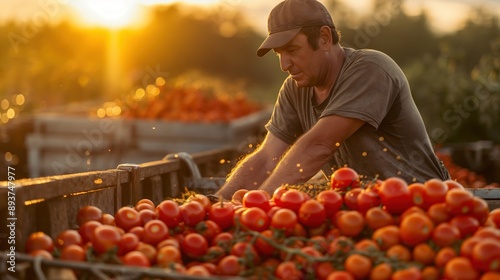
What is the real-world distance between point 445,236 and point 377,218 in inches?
10.7

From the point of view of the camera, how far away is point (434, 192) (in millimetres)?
2898

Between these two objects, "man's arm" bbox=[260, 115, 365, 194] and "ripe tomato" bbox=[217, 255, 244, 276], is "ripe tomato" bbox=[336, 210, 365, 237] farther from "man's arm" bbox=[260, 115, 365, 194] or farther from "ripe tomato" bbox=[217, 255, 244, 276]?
"man's arm" bbox=[260, 115, 365, 194]

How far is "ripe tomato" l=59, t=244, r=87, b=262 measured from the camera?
279 centimetres

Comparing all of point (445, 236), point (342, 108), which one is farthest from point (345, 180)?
point (342, 108)

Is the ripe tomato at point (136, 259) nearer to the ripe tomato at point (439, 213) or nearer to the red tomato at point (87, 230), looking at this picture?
the red tomato at point (87, 230)

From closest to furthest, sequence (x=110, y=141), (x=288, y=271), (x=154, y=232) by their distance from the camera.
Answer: (x=288, y=271), (x=154, y=232), (x=110, y=141)

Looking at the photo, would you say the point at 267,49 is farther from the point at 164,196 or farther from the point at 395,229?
the point at 395,229

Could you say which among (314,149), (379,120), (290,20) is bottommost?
(314,149)

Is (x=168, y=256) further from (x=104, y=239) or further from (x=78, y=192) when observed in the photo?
(x=78, y=192)

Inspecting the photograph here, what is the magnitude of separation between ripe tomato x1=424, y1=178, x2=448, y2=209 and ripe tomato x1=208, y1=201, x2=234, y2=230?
0.82m

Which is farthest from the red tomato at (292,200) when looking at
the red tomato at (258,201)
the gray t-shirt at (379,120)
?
the gray t-shirt at (379,120)

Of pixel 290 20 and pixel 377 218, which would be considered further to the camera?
pixel 290 20

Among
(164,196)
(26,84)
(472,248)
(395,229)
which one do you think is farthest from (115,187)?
(26,84)

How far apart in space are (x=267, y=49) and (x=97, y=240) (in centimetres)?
204
